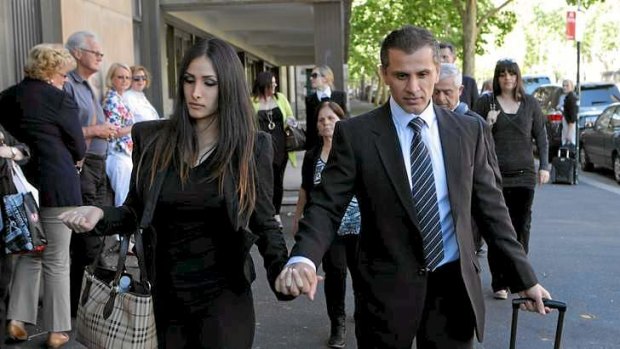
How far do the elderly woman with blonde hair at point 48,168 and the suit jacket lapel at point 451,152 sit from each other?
123 inches

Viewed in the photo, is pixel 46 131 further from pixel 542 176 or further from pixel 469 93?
pixel 469 93

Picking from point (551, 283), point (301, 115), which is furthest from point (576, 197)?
point (301, 115)

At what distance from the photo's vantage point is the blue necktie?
9.93 ft

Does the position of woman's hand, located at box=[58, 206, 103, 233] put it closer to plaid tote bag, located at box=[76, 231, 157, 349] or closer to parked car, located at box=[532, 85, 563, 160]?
plaid tote bag, located at box=[76, 231, 157, 349]

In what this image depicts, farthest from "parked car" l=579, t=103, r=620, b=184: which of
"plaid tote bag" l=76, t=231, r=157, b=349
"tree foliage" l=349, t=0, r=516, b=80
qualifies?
"plaid tote bag" l=76, t=231, r=157, b=349

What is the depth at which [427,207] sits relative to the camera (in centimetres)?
304

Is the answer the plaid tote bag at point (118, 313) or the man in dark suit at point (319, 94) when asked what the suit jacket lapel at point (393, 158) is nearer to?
the plaid tote bag at point (118, 313)

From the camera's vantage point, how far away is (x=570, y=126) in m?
16.3

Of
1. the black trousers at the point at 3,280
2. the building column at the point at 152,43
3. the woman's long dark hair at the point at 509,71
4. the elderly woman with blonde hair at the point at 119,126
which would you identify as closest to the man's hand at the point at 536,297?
the black trousers at the point at 3,280

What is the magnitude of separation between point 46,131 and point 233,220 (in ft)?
9.30

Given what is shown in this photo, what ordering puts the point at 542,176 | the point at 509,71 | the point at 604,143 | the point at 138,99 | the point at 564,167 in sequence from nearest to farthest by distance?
the point at 509,71
the point at 542,176
the point at 138,99
the point at 564,167
the point at 604,143

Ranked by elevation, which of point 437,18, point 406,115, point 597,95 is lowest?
point 406,115

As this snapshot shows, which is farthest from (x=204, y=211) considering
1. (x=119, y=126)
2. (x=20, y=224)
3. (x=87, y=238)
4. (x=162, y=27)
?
(x=162, y=27)

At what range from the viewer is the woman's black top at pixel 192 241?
9.89 ft
